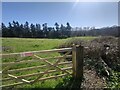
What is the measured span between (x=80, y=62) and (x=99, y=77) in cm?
117

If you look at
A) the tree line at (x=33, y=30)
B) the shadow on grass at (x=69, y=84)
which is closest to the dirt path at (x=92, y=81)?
the shadow on grass at (x=69, y=84)

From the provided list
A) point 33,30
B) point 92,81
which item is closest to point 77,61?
point 92,81

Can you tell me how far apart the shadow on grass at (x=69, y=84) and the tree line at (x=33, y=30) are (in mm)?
48327

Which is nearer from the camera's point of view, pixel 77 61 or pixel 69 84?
pixel 69 84

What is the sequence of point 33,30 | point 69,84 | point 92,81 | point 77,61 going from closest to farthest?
point 69,84 → point 92,81 → point 77,61 → point 33,30

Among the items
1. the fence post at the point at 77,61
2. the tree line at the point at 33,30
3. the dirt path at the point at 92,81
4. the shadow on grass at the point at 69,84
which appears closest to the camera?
the shadow on grass at the point at 69,84

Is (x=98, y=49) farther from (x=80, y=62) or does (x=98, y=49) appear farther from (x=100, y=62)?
(x=80, y=62)

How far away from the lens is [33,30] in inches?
2485

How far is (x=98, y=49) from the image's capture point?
1071cm

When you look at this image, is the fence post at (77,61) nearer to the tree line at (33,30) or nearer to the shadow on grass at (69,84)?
the shadow on grass at (69,84)

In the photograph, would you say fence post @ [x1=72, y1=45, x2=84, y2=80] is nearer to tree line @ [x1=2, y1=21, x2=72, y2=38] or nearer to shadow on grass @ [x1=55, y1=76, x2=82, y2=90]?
shadow on grass @ [x1=55, y1=76, x2=82, y2=90]

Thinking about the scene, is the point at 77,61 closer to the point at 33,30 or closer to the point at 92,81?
the point at 92,81

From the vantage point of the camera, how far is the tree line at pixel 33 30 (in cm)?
5658

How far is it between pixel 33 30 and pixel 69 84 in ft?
190
